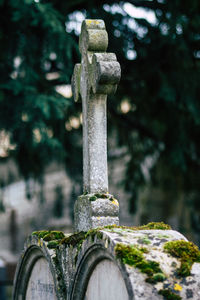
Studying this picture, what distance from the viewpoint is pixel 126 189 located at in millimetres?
9484

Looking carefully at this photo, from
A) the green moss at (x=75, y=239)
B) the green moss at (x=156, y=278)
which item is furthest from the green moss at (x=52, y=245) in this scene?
the green moss at (x=156, y=278)

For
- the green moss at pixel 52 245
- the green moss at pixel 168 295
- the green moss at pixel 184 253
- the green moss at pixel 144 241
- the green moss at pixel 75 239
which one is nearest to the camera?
the green moss at pixel 168 295

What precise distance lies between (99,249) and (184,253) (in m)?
0.44

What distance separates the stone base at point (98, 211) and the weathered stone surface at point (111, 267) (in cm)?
11

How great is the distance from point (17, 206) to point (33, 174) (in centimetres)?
452

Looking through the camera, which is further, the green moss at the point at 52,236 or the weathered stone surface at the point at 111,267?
the green moss at the point at 52,236

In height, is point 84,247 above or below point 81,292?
above

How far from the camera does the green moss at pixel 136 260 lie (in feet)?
7.82

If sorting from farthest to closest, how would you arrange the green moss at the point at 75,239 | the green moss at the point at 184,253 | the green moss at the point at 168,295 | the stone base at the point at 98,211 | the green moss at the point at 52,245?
1. the green moss at the point at 52,245
2. the stone base at the point at 98,211
3. the green moss at the point at 75,239
4. the green moss at the point at 184,253
5. the green moss at the point at 168,295

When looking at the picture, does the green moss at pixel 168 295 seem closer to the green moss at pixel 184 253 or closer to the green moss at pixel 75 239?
the green moss at pixel 184 253

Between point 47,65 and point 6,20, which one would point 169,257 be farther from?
point 47,65

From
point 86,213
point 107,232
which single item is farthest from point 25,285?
point 107,232

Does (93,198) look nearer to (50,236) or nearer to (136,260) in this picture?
(50,236)

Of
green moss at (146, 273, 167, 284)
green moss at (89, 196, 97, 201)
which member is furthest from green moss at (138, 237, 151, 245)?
green moss at (89, 196, 97, 201)
